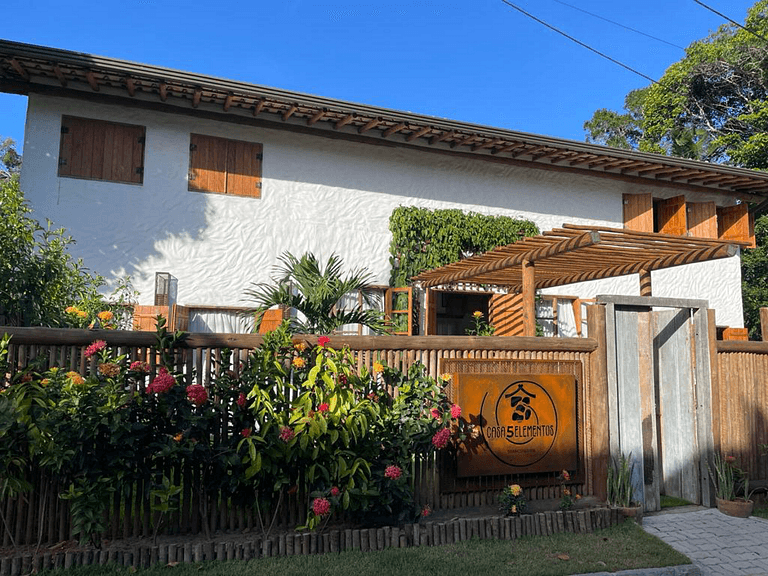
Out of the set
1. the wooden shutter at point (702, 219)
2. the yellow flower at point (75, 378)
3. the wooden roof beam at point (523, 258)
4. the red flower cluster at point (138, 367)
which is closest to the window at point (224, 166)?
the wooden roof beam at point (523, 258)

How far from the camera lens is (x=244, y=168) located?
1027 cm

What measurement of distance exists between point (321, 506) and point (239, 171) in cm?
725

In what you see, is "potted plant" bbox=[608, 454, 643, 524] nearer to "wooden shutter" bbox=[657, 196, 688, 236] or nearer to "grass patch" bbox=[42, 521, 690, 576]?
"grass patch" bbox=[42, 521, 690, 576]

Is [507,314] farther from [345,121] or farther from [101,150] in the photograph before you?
[101,150]

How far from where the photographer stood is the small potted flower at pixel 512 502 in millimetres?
4977

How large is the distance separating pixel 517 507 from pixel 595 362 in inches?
62.2

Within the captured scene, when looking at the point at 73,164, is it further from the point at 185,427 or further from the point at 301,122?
the point at 185,427

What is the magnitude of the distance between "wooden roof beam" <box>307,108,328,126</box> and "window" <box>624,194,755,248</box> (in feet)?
23.0

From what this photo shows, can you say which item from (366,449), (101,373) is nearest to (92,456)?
(101,373)

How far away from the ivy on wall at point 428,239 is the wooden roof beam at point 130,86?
4694 millimetres

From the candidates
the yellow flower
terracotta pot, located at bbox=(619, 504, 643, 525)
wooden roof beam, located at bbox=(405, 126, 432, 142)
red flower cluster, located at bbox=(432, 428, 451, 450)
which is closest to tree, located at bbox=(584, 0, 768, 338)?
wooden roof beam, located at bbox=(405, 126, 432, 142)

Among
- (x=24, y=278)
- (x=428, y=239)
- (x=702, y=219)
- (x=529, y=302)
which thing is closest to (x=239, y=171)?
(x=428, y=239)

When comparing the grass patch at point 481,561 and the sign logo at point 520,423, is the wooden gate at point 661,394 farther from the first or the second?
the grass patch at point 481,561

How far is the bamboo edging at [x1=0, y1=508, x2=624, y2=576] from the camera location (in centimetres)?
389
